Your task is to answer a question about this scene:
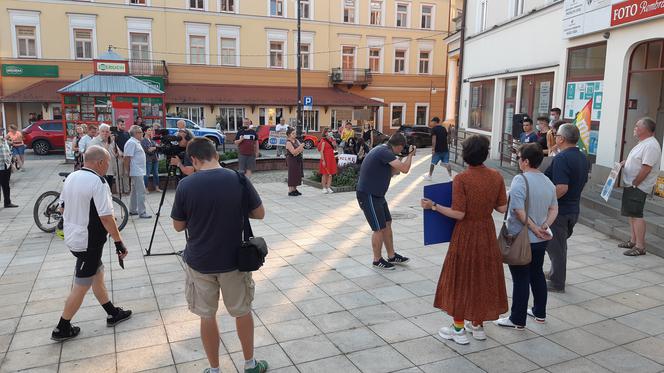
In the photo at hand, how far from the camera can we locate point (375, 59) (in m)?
35.2

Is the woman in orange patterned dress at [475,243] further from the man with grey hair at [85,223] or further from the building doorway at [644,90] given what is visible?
the building doorway at [644,90]

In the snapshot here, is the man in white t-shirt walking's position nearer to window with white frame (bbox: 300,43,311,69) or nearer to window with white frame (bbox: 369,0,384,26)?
window with white frame (bbox: 300,43,311,69)

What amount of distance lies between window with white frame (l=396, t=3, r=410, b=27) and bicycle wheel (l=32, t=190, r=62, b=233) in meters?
31.0

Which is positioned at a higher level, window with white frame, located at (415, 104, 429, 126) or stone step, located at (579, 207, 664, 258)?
window with white frame, located at (415, 104, 429, 126)

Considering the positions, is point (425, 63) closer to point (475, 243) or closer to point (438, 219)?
point (438, 219)

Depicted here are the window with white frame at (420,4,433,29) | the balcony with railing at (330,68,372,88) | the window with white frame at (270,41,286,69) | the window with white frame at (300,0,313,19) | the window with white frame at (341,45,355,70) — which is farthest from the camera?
the window with white frame at (420,4,433,29)

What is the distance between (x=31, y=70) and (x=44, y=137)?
7.86 metres

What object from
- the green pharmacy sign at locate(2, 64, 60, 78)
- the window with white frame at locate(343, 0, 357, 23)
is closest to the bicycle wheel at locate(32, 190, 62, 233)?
the green pharmacy sign at locate(2, 64, 60, 78)

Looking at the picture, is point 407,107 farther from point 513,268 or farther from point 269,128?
point 513,268

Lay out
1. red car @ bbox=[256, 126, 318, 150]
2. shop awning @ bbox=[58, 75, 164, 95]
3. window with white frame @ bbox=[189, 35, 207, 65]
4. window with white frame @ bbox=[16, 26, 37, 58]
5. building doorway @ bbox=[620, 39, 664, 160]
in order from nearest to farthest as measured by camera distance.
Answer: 1. building doorway @ bbox=[620, 39, 664, 160]
2. shop awning @ bbox=[58, 75, 164, 95]
3. red car @ bbox=[256, 126, 318, 150]
4. window with white frame @ bbox=[16, 26, 37, 58]
5. window with white frame @ bbox=[189, 35, 207, 65]

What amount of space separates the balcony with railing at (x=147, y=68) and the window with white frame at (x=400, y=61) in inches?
A: 628

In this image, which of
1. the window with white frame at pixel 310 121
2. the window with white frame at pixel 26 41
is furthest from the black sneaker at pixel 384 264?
the window with white frame at pixel 26 41

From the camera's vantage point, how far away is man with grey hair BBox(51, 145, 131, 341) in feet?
13.5

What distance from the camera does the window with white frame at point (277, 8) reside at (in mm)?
31891
